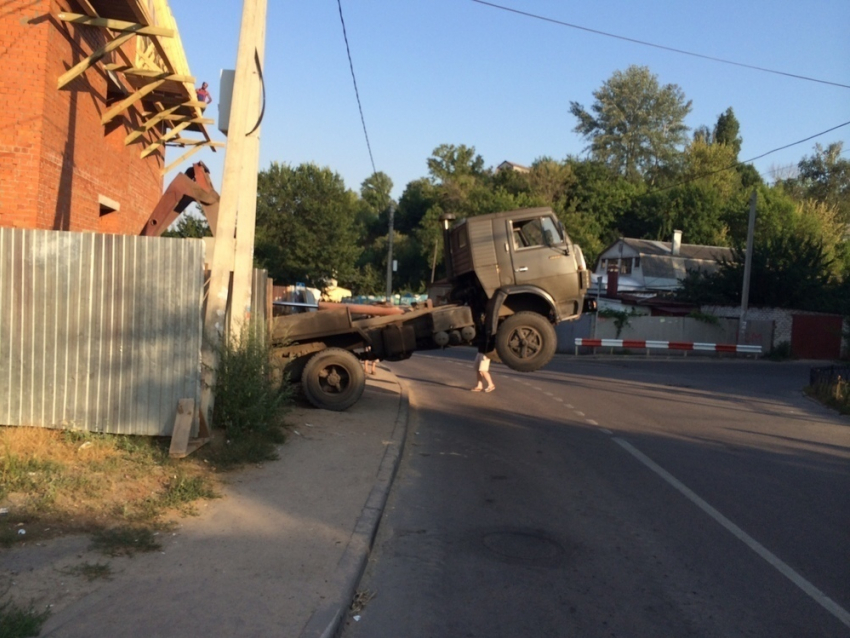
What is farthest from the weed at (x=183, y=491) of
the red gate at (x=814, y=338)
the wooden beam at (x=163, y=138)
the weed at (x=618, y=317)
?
the red gate at (x=814, y=338)

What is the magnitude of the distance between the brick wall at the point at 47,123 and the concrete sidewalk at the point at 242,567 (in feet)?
16.9

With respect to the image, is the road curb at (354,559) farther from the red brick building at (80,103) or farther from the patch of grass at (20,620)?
the red brick building at (80,103)

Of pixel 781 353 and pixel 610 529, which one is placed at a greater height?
pixel 781 353

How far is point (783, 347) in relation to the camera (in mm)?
37781

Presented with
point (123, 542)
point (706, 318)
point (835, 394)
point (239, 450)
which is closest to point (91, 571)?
point (123, 542)

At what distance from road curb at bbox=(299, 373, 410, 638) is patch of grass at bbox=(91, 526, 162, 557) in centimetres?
136

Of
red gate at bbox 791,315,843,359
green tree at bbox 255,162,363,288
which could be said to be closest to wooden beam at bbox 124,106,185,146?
green tree at bbox 255,162,363,288

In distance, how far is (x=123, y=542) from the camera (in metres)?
5.78

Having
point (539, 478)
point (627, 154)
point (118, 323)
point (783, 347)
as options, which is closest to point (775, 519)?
point (539, 478)

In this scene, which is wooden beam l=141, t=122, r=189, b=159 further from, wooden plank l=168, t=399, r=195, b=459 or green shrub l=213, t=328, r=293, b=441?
wooden plank l=168, t=399, r=195, b=459

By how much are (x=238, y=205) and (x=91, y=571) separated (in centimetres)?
542

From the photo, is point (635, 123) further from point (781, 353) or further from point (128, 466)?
point (128, 466)

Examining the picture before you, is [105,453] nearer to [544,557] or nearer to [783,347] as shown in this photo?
[544,557]

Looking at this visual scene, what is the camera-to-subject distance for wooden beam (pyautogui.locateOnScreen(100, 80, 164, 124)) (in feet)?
41.5
